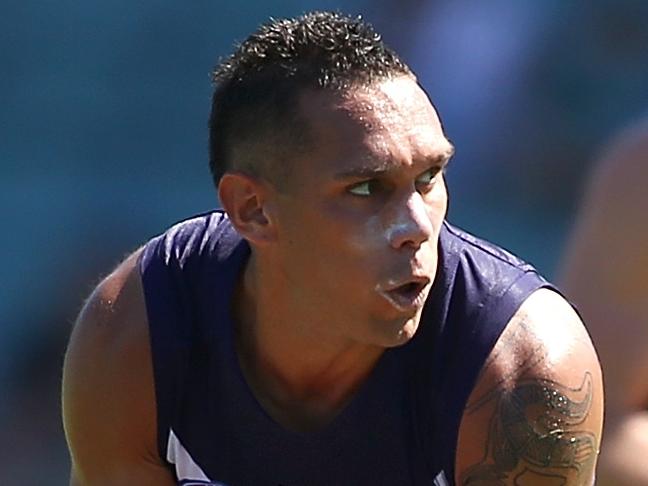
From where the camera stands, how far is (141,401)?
2816mm

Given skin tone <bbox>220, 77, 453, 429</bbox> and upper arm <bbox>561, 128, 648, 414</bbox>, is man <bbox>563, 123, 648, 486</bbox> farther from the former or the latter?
skin tone <bbox>220, 77, 453, 429</bbox>

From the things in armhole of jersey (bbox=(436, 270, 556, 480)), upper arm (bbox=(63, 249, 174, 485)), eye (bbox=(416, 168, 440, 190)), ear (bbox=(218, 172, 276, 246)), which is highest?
eye (bbox=(416, 168, 440, 190))

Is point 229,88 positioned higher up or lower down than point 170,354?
higher up

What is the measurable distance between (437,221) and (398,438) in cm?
41

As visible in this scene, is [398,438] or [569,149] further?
[569,149]

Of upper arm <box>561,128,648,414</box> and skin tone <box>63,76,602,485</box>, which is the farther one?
upper arm <box>561,128,648,414</box>

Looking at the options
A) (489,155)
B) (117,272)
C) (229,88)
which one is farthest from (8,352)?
(229,88)

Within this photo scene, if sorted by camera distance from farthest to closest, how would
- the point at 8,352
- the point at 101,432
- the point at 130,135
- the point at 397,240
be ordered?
the point at 130,135 → the point at 8,352 → the point at 101,432 → the point at 397,240

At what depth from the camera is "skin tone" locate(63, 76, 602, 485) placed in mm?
2508

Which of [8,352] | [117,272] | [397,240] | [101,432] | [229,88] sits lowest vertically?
[8,352]

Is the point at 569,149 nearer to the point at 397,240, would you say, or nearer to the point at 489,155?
the point at 489,155

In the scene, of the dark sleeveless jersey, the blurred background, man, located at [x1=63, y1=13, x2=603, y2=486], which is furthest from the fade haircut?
the blurred background

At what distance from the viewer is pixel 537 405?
2521mm

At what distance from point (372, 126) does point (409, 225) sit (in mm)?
169
